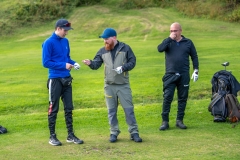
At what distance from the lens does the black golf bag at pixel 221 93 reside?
32.9 ft

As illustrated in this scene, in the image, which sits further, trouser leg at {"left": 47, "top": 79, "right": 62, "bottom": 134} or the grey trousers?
the grey trousers

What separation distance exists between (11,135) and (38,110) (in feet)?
11.7

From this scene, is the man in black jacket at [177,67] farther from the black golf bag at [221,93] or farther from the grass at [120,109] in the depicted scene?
the black golf bag at [221,93]

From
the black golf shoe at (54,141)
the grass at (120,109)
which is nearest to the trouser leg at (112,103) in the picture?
the grass at (120,109)

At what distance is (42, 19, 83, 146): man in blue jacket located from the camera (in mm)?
8281

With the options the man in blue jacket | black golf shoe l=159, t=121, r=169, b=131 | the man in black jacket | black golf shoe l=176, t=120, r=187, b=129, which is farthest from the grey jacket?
black golf shoe l=176, t=120, r=187, b=129

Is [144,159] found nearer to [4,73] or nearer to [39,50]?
[4,73]

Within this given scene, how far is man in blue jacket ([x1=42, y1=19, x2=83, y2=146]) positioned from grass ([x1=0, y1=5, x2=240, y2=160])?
1.57 ft

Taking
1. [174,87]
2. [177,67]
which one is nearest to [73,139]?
[174,87]

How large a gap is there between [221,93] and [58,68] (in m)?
3.78

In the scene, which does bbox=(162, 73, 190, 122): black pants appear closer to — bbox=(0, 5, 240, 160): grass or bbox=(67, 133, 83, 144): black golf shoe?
bbox=(0, 5, 240, 160): grass

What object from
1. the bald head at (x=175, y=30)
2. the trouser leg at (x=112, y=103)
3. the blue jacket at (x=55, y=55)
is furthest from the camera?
the bald head at (x=175, y=30)

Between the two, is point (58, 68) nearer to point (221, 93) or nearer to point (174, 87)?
point (174, 87)

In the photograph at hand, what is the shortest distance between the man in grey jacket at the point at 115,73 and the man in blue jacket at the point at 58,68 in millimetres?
411
